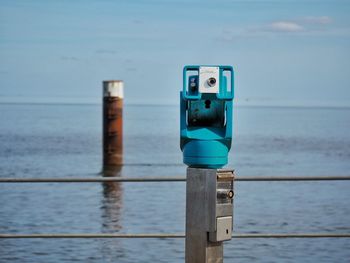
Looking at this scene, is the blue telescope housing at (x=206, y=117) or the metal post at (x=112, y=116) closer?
the blue telescope housing at (x=206, y=117)

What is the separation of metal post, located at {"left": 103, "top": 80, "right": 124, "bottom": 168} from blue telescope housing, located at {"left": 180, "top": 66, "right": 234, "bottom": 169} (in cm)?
2530

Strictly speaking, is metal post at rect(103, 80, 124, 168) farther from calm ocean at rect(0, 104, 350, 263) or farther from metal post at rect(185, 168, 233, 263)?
metal post at rect(185, 168, 233, 263)

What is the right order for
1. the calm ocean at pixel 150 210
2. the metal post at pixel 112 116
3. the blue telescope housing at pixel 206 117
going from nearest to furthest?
the blue telescope housing at pixel 206 117 < the calm ocean at pixel 150 210 < the metal post at pixel 112 116

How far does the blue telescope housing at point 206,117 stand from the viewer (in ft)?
18.1

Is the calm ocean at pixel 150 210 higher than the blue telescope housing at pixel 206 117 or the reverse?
the reverse

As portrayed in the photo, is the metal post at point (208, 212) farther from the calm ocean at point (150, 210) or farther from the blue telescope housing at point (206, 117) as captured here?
the calm ocean at point (150, 210)

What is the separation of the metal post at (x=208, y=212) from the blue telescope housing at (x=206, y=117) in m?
0.09

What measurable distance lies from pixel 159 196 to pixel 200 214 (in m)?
17.3

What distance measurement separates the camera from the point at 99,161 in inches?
1526

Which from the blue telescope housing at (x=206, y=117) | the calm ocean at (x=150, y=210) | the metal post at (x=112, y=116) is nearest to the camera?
the blue telescope housing at (x=206, y=117)

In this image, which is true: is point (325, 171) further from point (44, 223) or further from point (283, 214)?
point (44, 223)

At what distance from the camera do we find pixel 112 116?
31016 mm

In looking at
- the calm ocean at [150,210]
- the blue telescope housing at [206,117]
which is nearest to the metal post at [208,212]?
the blue telescope housing at [206,117]

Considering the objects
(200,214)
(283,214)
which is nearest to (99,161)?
(283,214)
